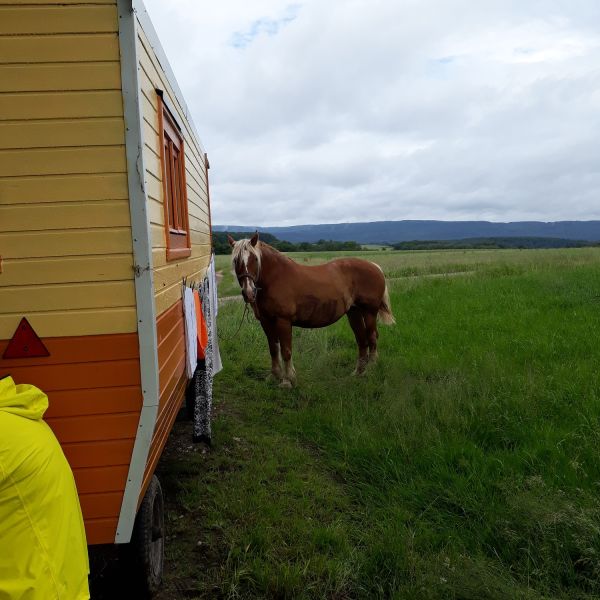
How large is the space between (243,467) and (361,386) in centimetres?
262

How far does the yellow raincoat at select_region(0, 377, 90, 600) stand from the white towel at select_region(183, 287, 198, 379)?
5.99 ft

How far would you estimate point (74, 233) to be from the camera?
2.34 m

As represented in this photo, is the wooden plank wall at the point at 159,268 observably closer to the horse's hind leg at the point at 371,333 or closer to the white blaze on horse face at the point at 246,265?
the white blaze on horse face at the point at 246,265

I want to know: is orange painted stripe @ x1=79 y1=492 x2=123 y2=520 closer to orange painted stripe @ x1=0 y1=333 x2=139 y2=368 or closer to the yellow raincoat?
the yellow raincoat

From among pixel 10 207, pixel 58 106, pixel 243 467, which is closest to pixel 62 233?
pixel 10 207

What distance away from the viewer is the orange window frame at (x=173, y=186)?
3.21 m

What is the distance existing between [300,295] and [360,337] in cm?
132

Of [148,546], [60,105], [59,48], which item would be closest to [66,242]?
[60,105]

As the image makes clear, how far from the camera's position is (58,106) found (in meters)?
2.29

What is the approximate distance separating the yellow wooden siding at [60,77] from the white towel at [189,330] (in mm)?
1847

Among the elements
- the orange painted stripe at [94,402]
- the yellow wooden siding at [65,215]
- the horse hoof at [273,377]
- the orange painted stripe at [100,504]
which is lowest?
the horse hoof at [273,377]

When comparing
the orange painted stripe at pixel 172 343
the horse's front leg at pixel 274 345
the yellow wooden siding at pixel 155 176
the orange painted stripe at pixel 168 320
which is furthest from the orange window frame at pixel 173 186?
the horse's front leg at pixel 274 345

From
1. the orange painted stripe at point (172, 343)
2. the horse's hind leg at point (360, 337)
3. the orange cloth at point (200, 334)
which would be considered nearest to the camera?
the orange painted stripe at point (172, 343)

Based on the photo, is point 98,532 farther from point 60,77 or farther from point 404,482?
point 404,482
